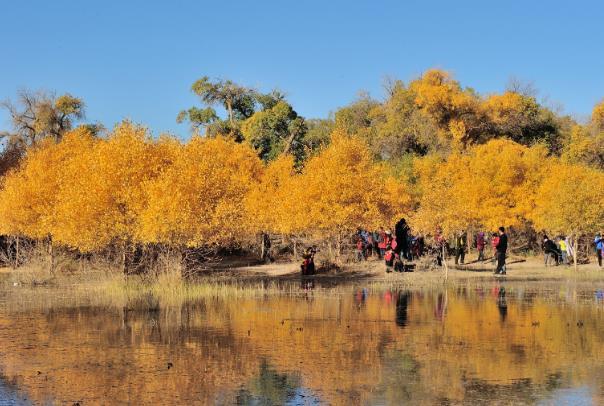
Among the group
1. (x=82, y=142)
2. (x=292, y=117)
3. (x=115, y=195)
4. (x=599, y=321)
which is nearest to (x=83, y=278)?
(x=115, y=195)

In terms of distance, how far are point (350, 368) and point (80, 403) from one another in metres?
4.35

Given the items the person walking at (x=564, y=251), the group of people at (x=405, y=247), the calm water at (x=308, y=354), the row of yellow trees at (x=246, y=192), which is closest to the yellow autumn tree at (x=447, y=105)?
the row of yellow trees at (x=246, y=192)

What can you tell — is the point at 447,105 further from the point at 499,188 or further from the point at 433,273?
the point at 433,273

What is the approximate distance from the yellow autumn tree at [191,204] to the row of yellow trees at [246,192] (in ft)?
0.17

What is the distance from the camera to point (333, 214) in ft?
141

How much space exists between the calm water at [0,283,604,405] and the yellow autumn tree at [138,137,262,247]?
22.0ft

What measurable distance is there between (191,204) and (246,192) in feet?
59.2

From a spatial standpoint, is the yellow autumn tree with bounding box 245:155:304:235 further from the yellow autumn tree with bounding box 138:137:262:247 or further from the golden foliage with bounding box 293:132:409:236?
the yellow autumn tree with bounding box 138:137:262:247

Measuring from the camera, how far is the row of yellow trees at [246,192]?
31.6 metres

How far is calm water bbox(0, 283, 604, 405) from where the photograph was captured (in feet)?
37.5

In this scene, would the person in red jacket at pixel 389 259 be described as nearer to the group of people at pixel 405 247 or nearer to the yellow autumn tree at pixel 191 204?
the group of people at pixel 405 247

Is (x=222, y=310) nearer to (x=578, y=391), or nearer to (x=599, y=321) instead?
(x=599, y=321)

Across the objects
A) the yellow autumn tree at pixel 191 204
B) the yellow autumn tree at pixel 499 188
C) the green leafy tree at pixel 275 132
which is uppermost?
the green leafy tree at pixel 275 132

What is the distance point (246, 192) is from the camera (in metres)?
49.5
